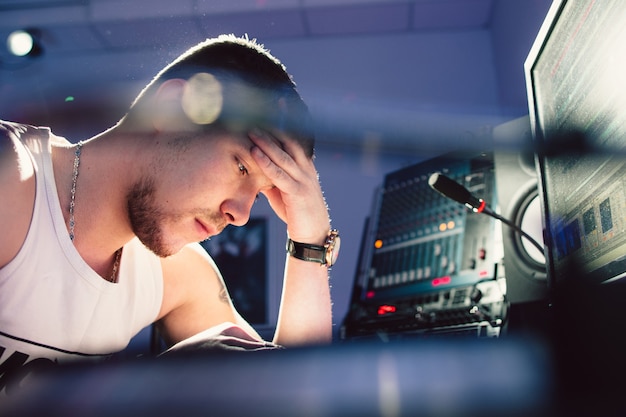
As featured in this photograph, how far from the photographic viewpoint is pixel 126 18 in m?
2.60

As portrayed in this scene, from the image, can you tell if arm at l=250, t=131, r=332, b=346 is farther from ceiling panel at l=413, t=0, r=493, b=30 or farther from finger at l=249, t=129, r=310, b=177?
ceiling panel at l=413, t=0, r=493, b=30

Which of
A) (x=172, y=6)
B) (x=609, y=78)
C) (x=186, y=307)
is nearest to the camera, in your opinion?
(x=609, y=78)

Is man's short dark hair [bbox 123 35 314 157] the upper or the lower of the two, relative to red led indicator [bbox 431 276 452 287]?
upper

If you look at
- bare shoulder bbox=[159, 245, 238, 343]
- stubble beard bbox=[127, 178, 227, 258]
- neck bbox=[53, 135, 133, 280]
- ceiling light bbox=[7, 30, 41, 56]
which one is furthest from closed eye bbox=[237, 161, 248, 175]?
ceiling light bbox=[7, 30, 41, 56]

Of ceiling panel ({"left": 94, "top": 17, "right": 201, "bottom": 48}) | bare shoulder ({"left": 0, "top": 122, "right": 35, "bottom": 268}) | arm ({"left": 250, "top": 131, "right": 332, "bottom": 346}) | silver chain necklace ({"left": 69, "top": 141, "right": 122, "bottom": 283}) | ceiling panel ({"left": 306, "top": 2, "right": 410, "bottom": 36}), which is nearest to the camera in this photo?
bare shoulder ({"left": 0, "top": 122, "right": 35, "bottom": 268})

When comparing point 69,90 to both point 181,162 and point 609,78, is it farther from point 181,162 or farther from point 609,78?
point 609,78

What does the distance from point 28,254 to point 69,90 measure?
7.56ft

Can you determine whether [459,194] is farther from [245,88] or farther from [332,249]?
[245,88]

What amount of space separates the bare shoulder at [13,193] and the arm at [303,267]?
501mm

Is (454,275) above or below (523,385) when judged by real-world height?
above

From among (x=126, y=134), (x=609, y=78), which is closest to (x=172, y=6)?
(x=126, y=134)

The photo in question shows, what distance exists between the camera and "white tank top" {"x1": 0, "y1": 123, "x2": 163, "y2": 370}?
0.84 m

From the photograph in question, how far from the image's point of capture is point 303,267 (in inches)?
48.7

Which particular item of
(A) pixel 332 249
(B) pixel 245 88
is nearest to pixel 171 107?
(B) pixel 245 88
